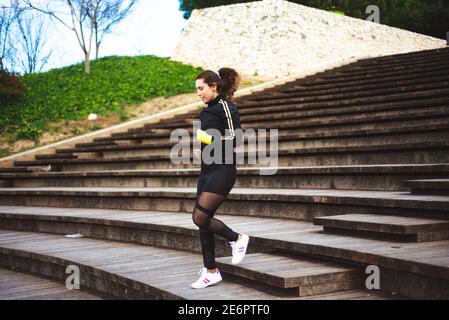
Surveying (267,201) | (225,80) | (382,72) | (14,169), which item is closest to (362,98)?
(382,72)

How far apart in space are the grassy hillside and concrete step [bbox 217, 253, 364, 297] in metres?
10.6

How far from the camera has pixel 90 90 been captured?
17328 millimetres

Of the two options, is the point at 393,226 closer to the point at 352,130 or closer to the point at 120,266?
the point at 120,266

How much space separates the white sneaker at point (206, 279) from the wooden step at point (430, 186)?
78.8 inches

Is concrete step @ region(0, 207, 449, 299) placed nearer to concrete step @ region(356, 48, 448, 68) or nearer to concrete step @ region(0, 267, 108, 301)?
concrete step @ region(0, 267, 108, 301)

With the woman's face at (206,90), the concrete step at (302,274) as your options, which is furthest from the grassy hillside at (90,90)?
the concrete step at (302,274)

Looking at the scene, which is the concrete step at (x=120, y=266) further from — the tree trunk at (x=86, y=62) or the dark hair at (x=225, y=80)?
the tree trunk at (x=86, y=62)

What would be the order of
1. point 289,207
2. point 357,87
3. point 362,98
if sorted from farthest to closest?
point 357,87 < point 362,98 < point 289,207

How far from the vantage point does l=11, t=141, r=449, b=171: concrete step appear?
6105mm

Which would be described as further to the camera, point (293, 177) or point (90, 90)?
point (90, 90)

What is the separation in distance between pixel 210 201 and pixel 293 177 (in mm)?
2810

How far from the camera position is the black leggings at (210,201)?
409 cm

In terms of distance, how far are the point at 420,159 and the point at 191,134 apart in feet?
16.6
